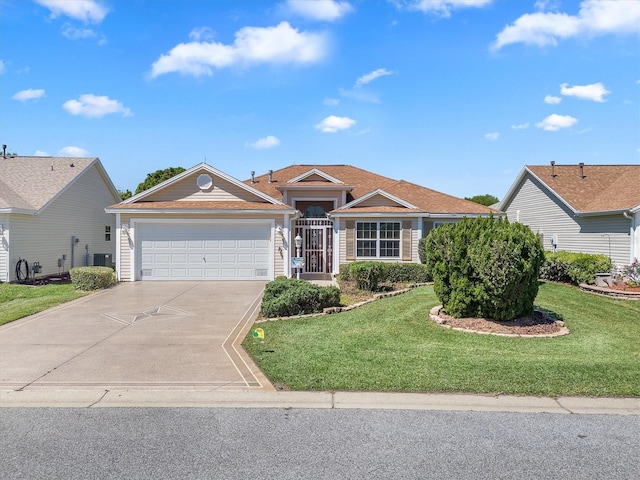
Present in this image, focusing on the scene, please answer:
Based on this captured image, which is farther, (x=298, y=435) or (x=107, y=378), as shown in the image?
(x=107, y=378)

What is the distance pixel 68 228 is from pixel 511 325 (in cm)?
2021

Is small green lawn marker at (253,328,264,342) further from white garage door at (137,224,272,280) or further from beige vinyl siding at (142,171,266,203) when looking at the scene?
beige vinyl siding at (142,171,266,203)

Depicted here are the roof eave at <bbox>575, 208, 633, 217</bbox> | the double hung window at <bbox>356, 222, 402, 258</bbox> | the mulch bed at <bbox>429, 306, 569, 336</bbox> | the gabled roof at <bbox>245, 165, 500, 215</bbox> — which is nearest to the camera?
the mulch bed at <bbox>429, 306, 569, 336</bbox>

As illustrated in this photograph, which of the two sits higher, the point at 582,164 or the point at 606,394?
the point at 582,164

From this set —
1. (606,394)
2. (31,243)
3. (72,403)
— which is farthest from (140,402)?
(31,243)

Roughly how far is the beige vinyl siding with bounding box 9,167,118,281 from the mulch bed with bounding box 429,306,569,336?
16.9m

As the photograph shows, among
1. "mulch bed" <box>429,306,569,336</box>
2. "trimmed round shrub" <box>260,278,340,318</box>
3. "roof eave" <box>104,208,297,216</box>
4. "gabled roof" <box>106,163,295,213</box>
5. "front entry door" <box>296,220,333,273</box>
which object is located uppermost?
"gabled roof" <box>106,163,295,213</box>

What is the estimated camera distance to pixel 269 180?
24188 millimetres

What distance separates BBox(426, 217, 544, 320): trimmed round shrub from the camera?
8.57 meters

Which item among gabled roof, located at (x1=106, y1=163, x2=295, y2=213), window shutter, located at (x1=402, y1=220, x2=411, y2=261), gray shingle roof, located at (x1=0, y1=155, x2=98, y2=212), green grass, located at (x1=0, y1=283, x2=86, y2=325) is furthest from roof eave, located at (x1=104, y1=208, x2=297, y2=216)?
window shutter, located at (x1=402, y1=220, x2=411, y2=261)

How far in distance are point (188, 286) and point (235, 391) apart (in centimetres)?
1094

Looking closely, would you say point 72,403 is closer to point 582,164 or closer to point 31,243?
point 31,243

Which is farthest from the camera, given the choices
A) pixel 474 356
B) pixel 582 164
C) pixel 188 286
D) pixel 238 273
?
pixel 582 164

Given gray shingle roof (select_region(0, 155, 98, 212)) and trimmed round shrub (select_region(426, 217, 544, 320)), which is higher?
gray shingle roof (select_region(0, 155, 98, 212))
